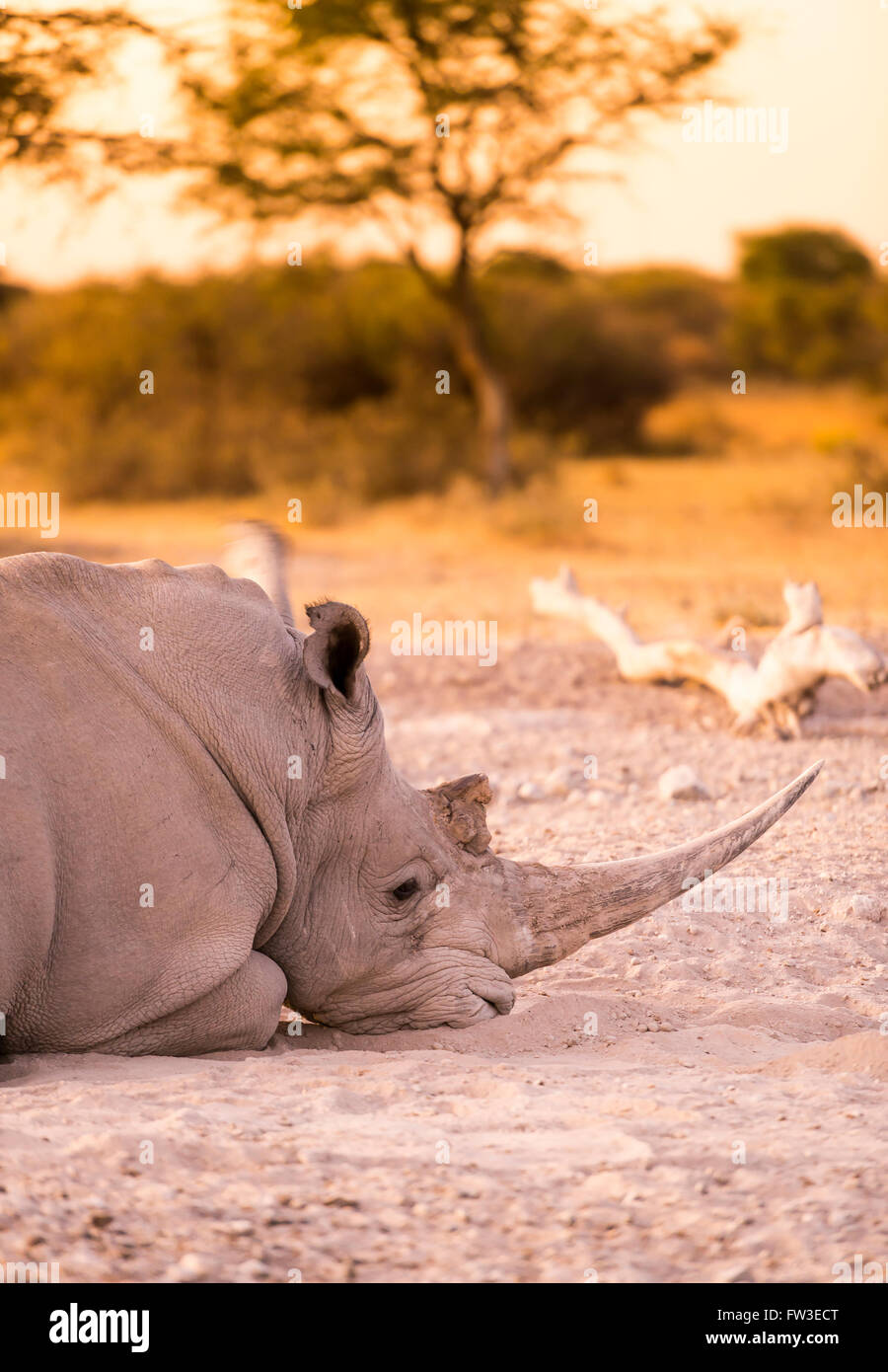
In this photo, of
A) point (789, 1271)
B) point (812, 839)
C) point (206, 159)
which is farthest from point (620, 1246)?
point (206, 159)

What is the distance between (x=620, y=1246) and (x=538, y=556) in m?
12.6

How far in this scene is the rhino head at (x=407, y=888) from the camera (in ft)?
12.3

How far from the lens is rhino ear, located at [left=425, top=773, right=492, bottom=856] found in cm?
395

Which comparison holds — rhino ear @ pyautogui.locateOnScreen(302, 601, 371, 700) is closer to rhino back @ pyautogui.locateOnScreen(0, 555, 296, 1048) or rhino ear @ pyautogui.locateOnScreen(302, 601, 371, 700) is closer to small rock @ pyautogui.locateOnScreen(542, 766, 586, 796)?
rhino back @ pyautogui.locateOnScreen(0, 555, 296, 1048)

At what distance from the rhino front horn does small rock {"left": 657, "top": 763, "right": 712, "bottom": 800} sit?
88.1 inches

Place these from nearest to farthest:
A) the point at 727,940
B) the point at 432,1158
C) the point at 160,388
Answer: the point at 432,1158, the point at 727,940, the point at 160,388

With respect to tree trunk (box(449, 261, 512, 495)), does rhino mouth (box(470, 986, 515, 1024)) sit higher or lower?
higher

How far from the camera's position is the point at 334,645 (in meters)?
3.68

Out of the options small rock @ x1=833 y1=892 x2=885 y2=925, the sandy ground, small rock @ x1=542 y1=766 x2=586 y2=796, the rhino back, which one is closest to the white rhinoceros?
the rhino back

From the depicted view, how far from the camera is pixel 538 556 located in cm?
1498

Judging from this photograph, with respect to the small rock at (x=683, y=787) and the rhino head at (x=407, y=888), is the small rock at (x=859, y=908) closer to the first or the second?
the rhino head at (x=407, y=888)

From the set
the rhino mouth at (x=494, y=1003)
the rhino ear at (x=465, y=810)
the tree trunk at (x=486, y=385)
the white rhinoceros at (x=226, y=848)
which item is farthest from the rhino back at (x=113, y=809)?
the tree trunk at (x=486, y=385)

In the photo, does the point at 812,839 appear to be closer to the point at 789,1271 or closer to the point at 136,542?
the point at 789,1271

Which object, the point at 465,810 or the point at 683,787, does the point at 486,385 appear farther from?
the point at 465,810
